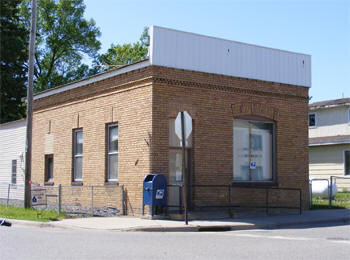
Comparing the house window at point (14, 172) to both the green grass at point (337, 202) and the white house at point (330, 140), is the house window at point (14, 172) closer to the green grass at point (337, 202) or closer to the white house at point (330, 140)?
the green grass at point (337, 202)

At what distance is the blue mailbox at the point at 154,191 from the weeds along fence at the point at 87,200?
174cm

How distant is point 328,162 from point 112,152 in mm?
16141

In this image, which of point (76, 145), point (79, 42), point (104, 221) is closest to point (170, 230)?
point (104, 221)

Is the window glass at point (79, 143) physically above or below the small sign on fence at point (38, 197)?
above

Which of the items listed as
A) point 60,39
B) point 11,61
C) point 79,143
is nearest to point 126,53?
point 60,39

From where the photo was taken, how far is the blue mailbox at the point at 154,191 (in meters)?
16.5

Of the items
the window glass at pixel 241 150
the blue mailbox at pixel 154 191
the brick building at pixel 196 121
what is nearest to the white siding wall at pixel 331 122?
the brick building at pixel 196 121

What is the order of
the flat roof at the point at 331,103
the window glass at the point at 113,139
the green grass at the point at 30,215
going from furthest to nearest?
1. the flat roof at the point at 331,103
2. the window glass at the point at 113,139
3. the green grass at the point at 30,215

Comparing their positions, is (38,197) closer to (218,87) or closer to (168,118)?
(168,118)

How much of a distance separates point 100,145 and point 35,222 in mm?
4681

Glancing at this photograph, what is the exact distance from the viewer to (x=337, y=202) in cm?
2477

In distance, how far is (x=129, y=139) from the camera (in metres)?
18.3

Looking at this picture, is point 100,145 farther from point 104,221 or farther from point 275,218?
point 275,218

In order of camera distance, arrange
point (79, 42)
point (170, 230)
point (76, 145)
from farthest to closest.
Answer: point (79, 42), point (76, 145), point (170, 230)
